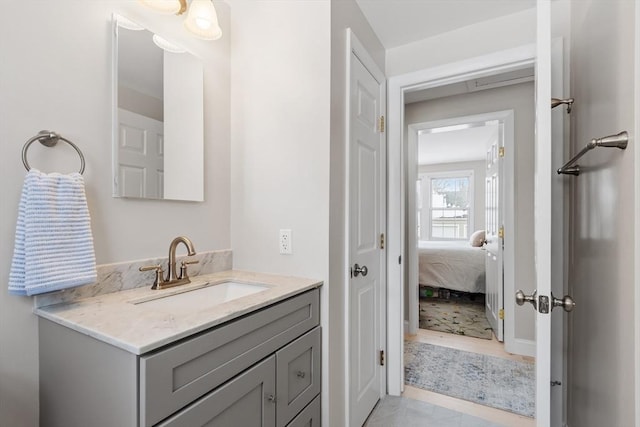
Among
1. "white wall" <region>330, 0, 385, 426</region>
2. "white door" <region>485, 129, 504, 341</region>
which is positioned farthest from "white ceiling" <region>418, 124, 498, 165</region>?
"white wall" <region>330, 0, 385, 426</region>

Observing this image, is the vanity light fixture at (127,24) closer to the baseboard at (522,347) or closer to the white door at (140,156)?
the white door at (140,156)

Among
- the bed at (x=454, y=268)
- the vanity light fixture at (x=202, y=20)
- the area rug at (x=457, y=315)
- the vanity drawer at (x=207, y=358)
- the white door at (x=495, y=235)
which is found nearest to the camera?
the vanity drawer at (x=207, y=358)

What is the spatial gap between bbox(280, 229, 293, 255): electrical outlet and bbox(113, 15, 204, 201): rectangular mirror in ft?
1.48

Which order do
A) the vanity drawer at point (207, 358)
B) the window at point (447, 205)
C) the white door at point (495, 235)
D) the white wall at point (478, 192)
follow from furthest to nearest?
1. the window at point (447, 205)
2. the white wall at point (478, 192)
3. the white door at point (495, 235)
4. the vanity drawer at point (207, 358)

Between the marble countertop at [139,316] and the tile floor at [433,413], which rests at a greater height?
the marble countertop at [139,316]

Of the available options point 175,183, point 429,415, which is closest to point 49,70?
point 175,183

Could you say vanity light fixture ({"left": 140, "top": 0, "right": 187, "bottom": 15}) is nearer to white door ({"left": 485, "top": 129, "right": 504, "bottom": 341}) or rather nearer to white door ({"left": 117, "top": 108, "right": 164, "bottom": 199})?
white door ({"left": 117, "top": 108, "right": 164, "bottom": 199})

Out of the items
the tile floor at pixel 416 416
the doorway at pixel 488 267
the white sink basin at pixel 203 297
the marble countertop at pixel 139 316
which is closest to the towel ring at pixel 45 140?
the marble countertop at pixel 139 316

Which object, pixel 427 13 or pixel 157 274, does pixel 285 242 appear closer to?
pixel 157 274

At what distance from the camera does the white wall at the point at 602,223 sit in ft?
2.74

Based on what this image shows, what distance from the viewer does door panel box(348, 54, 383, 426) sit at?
1.62m

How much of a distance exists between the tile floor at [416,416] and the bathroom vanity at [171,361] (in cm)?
84

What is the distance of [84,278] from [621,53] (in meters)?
1.77

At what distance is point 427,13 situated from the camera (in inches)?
69.1
